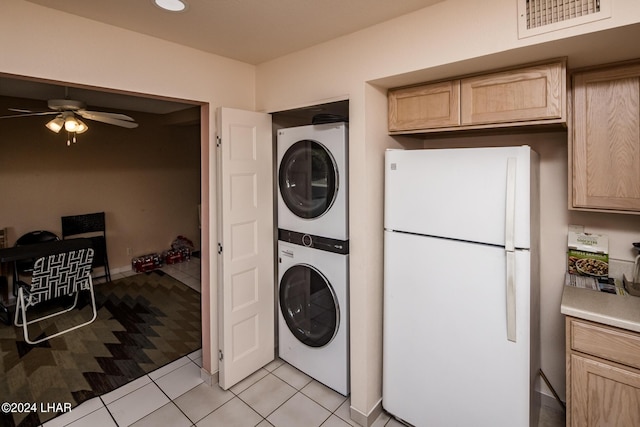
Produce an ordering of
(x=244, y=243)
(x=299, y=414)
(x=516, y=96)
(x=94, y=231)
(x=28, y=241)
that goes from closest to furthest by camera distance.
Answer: (x=516, y=96)
(x=299, y=414)
(x=244, y=243)
(x=28, y=241)
(x=94, y=231)

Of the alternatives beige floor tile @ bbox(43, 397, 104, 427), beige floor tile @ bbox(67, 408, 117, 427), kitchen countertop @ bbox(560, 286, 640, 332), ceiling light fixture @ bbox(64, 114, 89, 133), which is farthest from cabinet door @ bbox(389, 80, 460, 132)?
ceiling light fixture @ bbox(64, 114, 89, 133)

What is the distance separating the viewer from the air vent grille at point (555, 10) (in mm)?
1296

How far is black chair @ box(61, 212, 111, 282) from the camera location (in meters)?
4.56

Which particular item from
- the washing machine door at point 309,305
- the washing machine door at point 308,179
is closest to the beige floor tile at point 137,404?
the washing machine door at point 309,305

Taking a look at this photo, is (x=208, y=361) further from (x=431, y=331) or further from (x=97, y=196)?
(x=97, y=196)

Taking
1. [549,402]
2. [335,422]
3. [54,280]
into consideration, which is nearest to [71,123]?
[54,280]

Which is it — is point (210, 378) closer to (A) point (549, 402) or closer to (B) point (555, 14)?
(A) point (549, 402)

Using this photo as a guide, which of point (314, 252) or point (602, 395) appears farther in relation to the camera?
point (314, 252)

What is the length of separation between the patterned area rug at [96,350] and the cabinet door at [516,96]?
302 cm

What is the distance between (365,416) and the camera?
6.82 feet

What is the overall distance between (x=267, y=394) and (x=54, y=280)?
251 centimetres

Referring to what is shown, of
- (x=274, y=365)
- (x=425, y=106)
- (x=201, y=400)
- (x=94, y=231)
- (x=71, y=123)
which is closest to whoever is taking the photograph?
(x=425, y=106)

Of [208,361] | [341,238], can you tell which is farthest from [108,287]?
[341,238]

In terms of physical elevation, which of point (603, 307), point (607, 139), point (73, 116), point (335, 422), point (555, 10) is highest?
point (73, 116)
